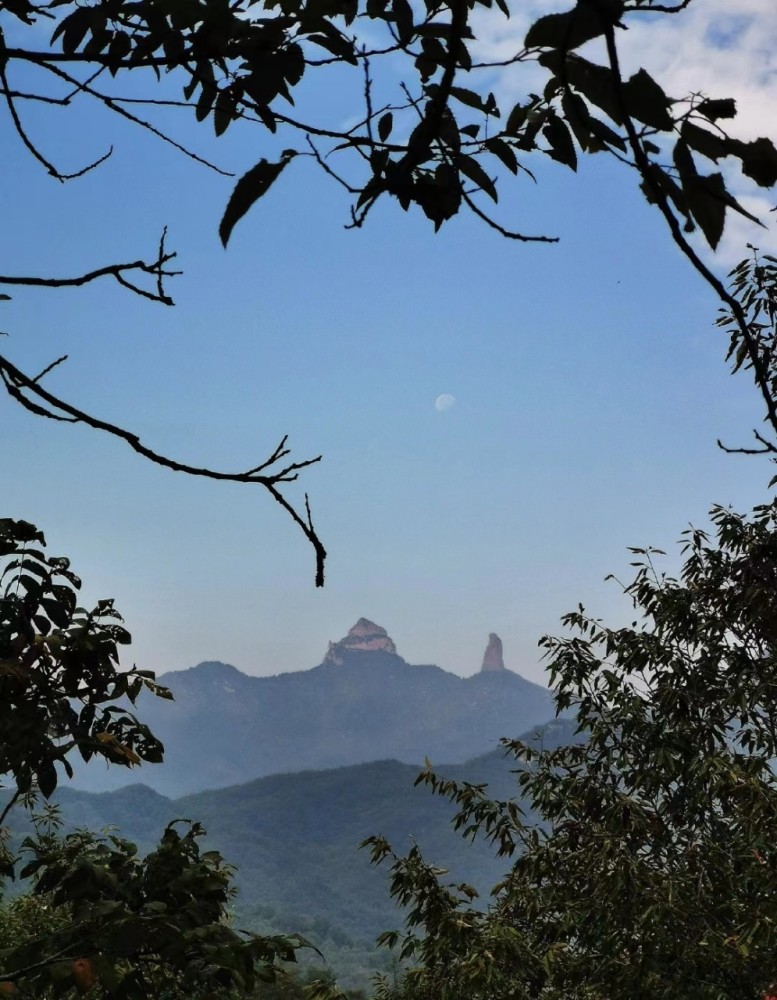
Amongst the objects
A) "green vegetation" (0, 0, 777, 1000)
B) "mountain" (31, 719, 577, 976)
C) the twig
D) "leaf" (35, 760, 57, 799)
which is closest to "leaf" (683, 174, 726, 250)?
"green vegetation" (0, 0, 777, 1000)

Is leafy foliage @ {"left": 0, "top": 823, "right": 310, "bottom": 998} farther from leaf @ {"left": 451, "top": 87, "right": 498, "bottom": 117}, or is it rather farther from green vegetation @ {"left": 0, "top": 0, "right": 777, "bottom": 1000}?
leaf @ {"left": 451, "top": 87, "right": 498, "bottom": 117}

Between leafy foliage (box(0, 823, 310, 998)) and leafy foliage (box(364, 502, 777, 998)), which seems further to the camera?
leafy foliage (box(364, 502, 777, 998))

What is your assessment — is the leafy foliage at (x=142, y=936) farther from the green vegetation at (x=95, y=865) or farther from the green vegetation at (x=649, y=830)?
the green vegetation at (x=649, y=830)

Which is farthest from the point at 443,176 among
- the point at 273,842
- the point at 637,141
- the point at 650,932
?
the point at 273,842

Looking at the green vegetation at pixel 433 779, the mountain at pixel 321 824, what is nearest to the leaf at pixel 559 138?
the green vegetation at pixel 433 779

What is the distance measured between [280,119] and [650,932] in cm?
698

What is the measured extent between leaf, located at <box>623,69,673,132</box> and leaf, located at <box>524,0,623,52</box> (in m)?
0.05

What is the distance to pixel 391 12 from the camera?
1164mm

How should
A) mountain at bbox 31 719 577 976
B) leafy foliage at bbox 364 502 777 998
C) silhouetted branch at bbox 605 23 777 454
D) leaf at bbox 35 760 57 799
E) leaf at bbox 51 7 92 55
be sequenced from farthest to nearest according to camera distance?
mountain at bbox 31 719 577 976 → leafy foliage at bbox 364 502 777 998 → leaf at bbox 35 760 57 799 → leaf at bbox 51 7 92 55 → silhouetted branch at bbox 605 23 777 454

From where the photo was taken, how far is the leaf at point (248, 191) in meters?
0.94

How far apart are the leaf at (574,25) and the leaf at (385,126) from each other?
485 mm

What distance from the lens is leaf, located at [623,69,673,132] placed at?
0.78 m

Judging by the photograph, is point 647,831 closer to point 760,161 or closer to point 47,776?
point 47,776

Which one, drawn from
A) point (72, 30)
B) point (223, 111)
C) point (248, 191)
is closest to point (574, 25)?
point (248, 191)
